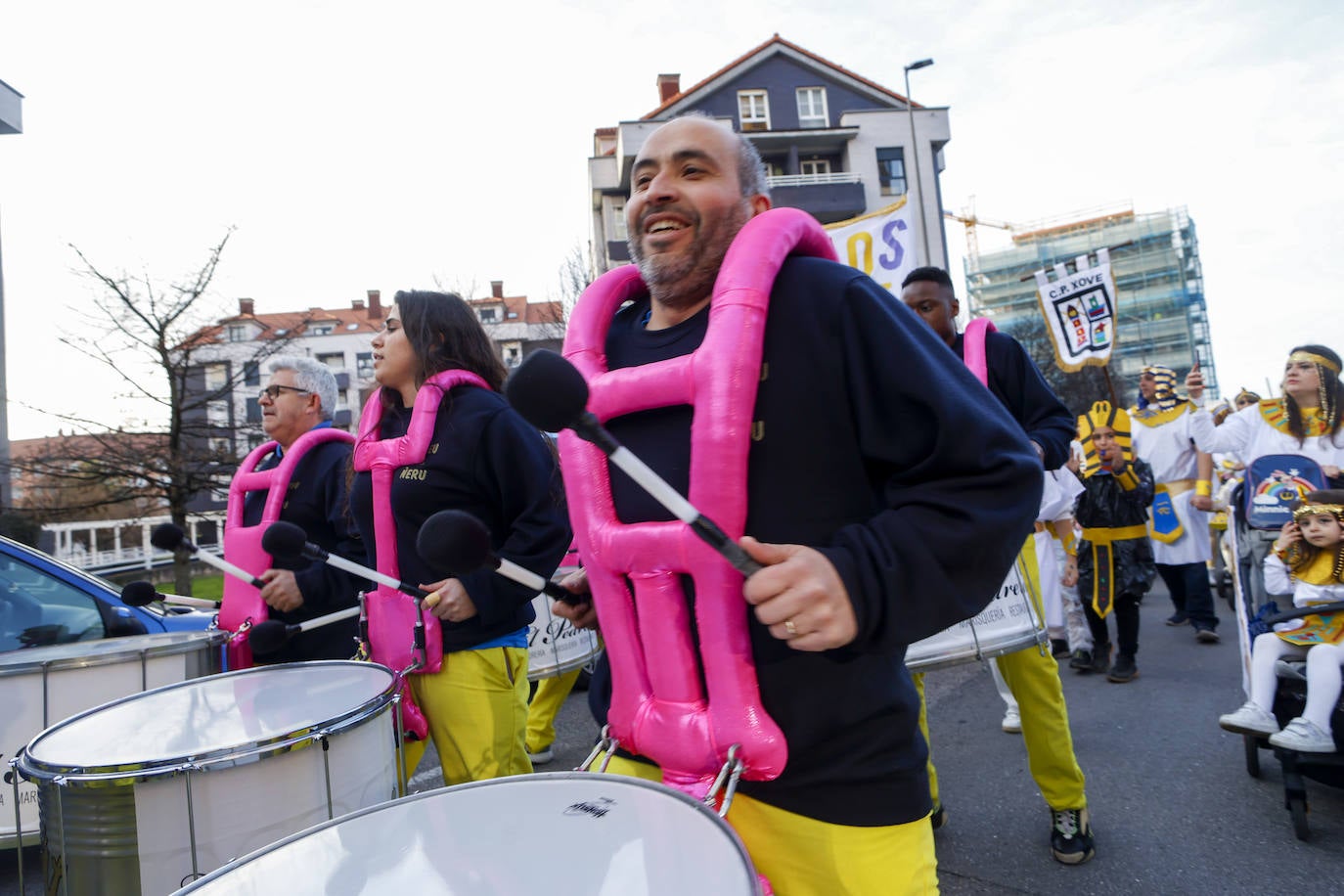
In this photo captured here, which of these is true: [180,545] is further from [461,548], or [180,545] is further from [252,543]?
[461,548]

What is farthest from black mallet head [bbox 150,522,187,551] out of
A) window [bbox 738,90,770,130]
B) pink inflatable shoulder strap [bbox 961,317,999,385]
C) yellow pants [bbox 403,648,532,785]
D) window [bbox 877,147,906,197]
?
window [bbox 738,90,770,130]

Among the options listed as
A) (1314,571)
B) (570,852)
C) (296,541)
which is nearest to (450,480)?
(296,541)

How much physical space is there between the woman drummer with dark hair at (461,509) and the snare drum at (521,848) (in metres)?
1.18

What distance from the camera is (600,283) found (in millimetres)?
1747

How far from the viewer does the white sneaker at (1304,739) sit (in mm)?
3348

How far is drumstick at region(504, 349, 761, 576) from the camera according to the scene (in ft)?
3.32


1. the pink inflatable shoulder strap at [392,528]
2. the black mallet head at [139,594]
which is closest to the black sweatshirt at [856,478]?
the pink inflatable shoulder strap at [392,528]

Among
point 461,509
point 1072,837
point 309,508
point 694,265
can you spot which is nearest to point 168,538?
point 309,508

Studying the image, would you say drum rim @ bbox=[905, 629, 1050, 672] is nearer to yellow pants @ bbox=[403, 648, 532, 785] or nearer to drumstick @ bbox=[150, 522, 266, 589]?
yellow pants @ bbox=[403, 648, 532, 785]

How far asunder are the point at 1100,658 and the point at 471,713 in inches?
211

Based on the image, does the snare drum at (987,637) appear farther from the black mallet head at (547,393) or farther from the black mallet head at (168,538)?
the black mallet head at (168,538)

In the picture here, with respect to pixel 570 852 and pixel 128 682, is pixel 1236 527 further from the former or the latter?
pixel 128 682

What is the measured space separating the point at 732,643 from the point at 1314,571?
390 cm

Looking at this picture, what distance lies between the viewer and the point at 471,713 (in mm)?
2602
